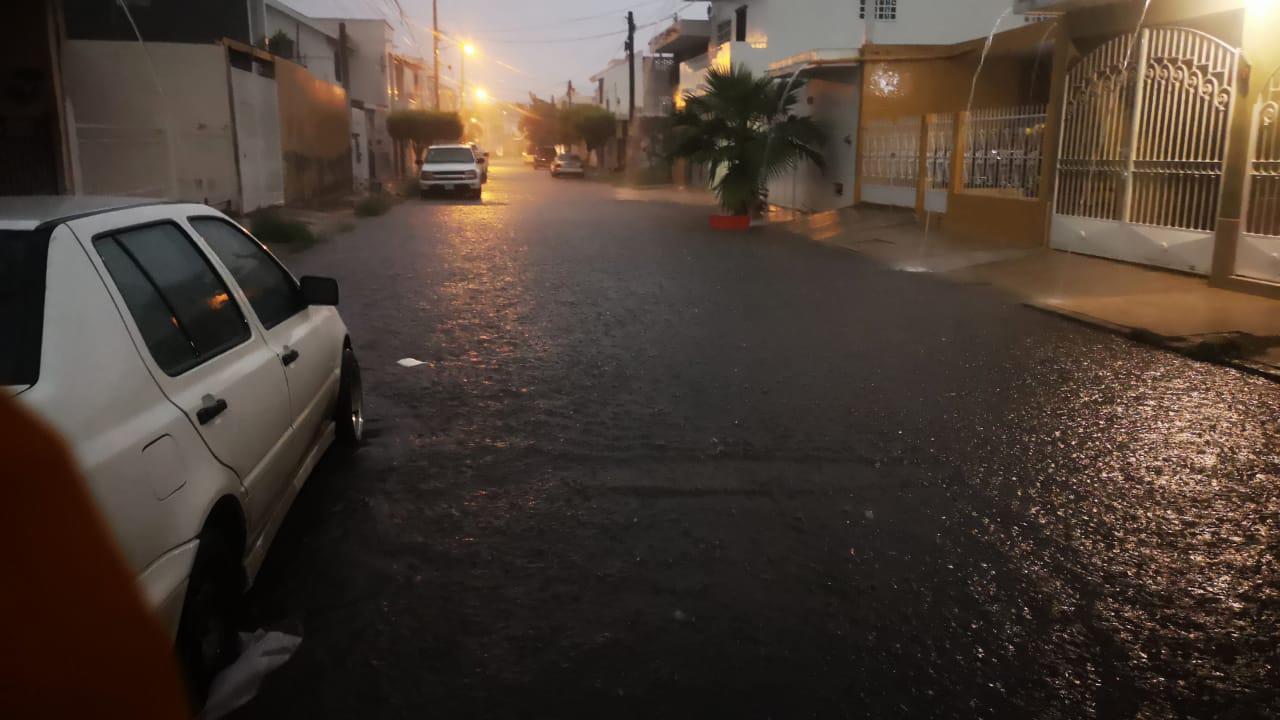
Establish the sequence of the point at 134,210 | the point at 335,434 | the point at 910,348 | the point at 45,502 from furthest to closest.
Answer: the point at 910,348
the point at 335,434
the point at 134,210
the point at 45,502

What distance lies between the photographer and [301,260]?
1692cm

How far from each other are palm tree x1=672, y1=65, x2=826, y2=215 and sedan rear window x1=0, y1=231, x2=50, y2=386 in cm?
2195

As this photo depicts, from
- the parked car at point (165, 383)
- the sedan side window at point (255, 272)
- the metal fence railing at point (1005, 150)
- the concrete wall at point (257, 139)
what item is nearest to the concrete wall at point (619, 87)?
the concrete wall at point (257, 139)

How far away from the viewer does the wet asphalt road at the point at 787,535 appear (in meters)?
3.53

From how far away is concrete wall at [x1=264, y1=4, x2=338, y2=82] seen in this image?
4325cm

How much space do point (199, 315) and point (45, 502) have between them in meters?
1.45

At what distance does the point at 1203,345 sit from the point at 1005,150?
9825 mm

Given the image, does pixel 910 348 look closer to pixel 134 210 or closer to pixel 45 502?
pixel 134 210

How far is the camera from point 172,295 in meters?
3.75

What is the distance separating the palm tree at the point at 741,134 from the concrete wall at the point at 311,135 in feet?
36.3

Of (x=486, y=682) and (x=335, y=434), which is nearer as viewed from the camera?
(x=486, y=682)

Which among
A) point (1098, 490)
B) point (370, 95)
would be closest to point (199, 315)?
point (1098, 490)

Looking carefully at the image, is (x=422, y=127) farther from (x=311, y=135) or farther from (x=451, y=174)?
(x=311, y=135)

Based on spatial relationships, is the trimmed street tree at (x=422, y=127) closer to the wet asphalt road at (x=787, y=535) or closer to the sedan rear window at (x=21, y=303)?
the wet asphalt road at (x=787, y=535)
